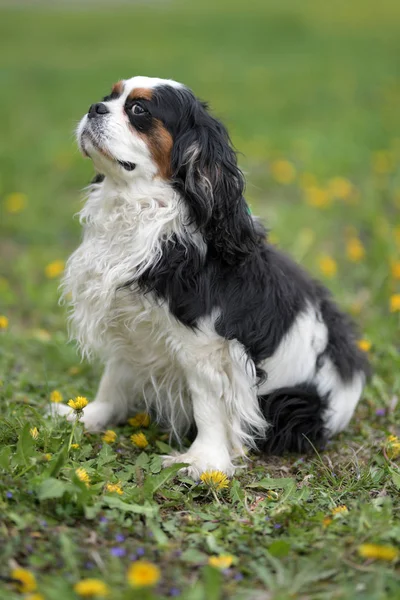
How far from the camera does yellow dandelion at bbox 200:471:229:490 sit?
10.2 ft

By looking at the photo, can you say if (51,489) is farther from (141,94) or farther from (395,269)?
(395,269)

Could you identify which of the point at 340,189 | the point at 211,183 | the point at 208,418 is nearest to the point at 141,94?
the point at 211,183

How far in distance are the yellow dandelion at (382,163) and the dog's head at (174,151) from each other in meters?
4.58

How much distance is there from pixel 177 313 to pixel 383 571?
52.8 inches

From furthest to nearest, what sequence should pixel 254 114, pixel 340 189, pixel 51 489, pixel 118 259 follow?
1. pixel 254 114
2. pixel 340 189
3. pixel 118 259
4. pixel 51 489

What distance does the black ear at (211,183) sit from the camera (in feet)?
10.6

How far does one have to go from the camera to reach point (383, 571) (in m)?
2.42

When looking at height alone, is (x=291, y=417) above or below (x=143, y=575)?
above

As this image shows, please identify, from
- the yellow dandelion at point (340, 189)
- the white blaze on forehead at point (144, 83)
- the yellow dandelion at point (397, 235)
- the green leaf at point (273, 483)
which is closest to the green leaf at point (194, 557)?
the green leaf at point (273, 483)

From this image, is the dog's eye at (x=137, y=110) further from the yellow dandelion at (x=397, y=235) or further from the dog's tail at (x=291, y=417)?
the yellow dandelion at (x=397, y=235)

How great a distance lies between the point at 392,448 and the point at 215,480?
36.8 inches

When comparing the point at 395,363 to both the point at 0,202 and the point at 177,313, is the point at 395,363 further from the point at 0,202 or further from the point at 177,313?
the point at 0,202

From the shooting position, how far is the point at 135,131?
325 centimetres

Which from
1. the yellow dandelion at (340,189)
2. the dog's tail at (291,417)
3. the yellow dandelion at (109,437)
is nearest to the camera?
the yellow dandelion at (109,437)
